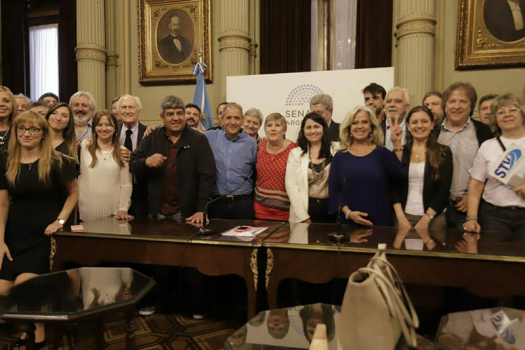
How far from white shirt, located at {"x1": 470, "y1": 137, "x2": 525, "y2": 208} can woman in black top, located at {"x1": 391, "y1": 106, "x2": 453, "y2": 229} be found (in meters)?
0.19

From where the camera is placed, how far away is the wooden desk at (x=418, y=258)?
1.90 m

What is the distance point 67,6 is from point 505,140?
24.7 ft

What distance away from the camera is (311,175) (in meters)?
2.98

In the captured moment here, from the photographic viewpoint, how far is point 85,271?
2.15m

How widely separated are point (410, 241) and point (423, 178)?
0.72m

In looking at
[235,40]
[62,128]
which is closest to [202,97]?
[235,40]

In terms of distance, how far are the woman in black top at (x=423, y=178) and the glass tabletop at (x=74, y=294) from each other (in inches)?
71.0

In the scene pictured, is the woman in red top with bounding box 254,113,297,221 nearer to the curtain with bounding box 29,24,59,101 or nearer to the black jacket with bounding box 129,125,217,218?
the black jacket with bounding box 129,125,217,218

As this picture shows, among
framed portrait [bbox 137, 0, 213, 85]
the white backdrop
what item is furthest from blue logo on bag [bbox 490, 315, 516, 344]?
framed portrait [bbox 137, 0, 213, 85]

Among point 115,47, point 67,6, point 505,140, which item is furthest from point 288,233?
point 67,6

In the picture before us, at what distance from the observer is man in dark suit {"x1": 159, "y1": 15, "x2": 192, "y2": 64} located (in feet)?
22.2

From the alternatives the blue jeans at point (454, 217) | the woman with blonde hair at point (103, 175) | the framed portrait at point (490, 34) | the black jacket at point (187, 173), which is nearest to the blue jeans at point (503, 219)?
the blue jeans at point (454, 217)

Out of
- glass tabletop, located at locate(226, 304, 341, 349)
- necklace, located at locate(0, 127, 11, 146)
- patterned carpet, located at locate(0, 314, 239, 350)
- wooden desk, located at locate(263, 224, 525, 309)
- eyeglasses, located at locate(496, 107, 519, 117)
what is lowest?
patterned carpet, located at locate(0, 314, 239, 350)

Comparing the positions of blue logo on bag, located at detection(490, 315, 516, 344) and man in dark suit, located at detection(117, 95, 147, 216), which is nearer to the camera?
blue logo on bag, located at detection(490, 315, 516, 344)
